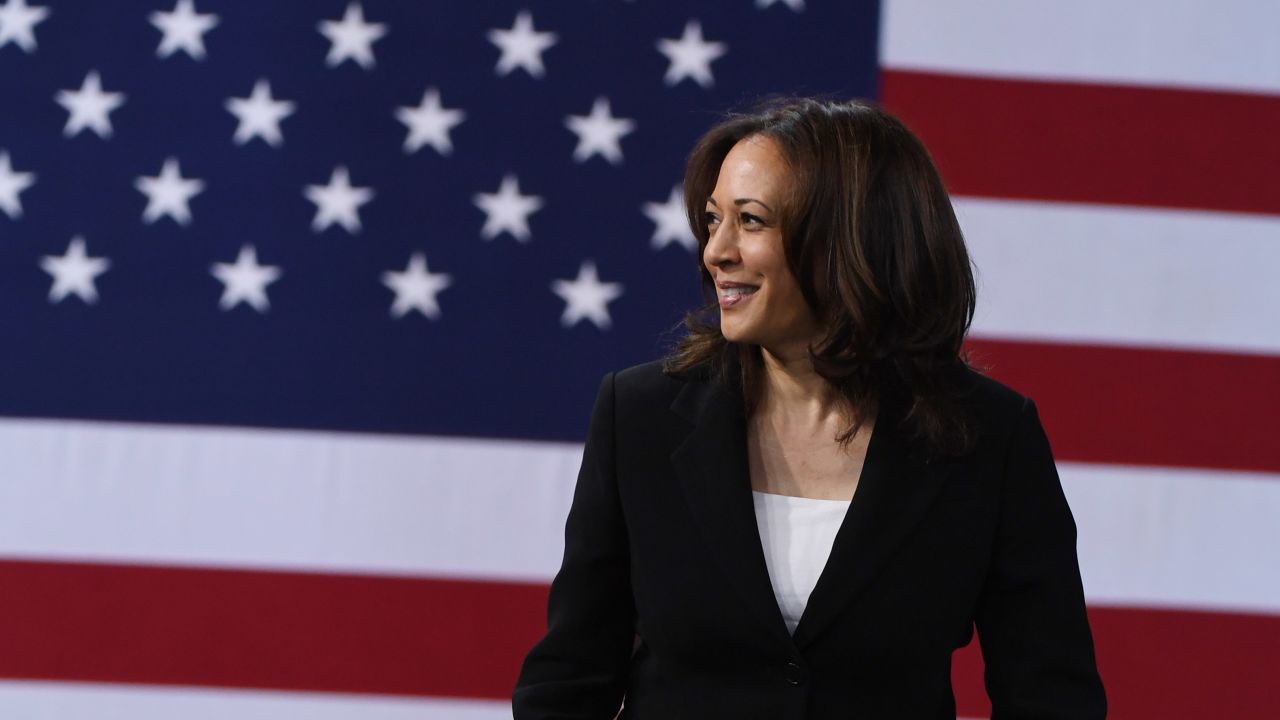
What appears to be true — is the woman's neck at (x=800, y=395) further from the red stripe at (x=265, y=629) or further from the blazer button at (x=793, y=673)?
the red stripe at (x=265, y=629)

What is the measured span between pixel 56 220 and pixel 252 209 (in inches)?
12.4

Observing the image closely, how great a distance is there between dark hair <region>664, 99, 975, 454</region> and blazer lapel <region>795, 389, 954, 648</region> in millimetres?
22

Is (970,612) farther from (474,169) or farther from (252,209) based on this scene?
(252,209)

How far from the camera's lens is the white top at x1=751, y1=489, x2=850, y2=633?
1079 mm

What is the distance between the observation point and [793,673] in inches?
41.1

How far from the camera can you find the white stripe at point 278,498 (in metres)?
1.91

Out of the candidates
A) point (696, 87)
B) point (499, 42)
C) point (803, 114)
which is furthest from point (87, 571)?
point (803, 114)

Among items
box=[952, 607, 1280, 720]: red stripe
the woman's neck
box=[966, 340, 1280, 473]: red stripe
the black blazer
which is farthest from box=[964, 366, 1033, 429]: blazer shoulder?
box=[952, 607, 1280, 720]: red stripe

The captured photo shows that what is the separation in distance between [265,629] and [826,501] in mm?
1147

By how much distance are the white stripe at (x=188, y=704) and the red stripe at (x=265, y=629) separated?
2cm

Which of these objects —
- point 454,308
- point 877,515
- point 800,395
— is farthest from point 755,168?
point 454,308

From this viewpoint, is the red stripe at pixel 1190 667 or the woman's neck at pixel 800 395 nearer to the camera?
the woman's neck at pixel 800 395

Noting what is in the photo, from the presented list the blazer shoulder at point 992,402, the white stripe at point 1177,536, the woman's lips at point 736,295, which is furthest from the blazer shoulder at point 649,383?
the white stripe at point 1177,536

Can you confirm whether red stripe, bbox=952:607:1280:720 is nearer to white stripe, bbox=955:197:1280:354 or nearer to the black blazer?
white stripe, bbox=955:197:1280:354
